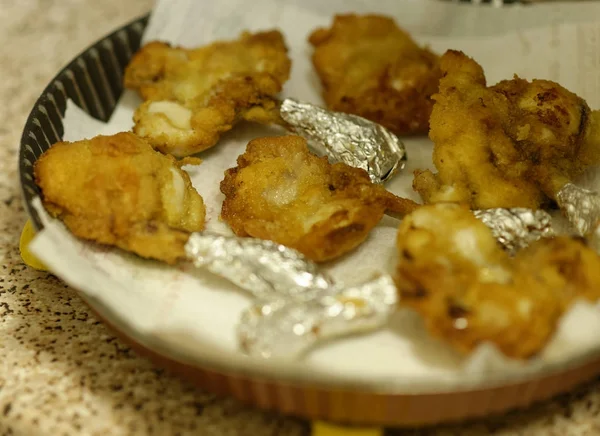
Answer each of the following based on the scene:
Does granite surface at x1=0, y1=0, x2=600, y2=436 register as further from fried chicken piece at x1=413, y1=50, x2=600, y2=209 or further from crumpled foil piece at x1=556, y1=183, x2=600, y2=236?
fried chicken piece at x1=413, y1=50, x2=600, y2=209

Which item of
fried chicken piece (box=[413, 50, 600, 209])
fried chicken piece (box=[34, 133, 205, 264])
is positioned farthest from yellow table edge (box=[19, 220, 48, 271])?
fried chicken piece (box=[413, 50, 600, 209])

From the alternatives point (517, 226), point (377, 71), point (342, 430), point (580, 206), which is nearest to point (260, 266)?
point (342, 430)

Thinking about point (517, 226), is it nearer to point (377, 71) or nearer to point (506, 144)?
point (506, 144)

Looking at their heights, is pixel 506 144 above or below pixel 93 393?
above

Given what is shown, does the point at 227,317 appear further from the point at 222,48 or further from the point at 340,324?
the point at 222,48

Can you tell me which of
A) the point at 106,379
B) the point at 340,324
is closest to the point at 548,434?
the point at 340,324

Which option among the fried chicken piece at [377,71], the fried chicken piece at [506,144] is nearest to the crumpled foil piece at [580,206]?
the fried chicken piece at [506,144]
